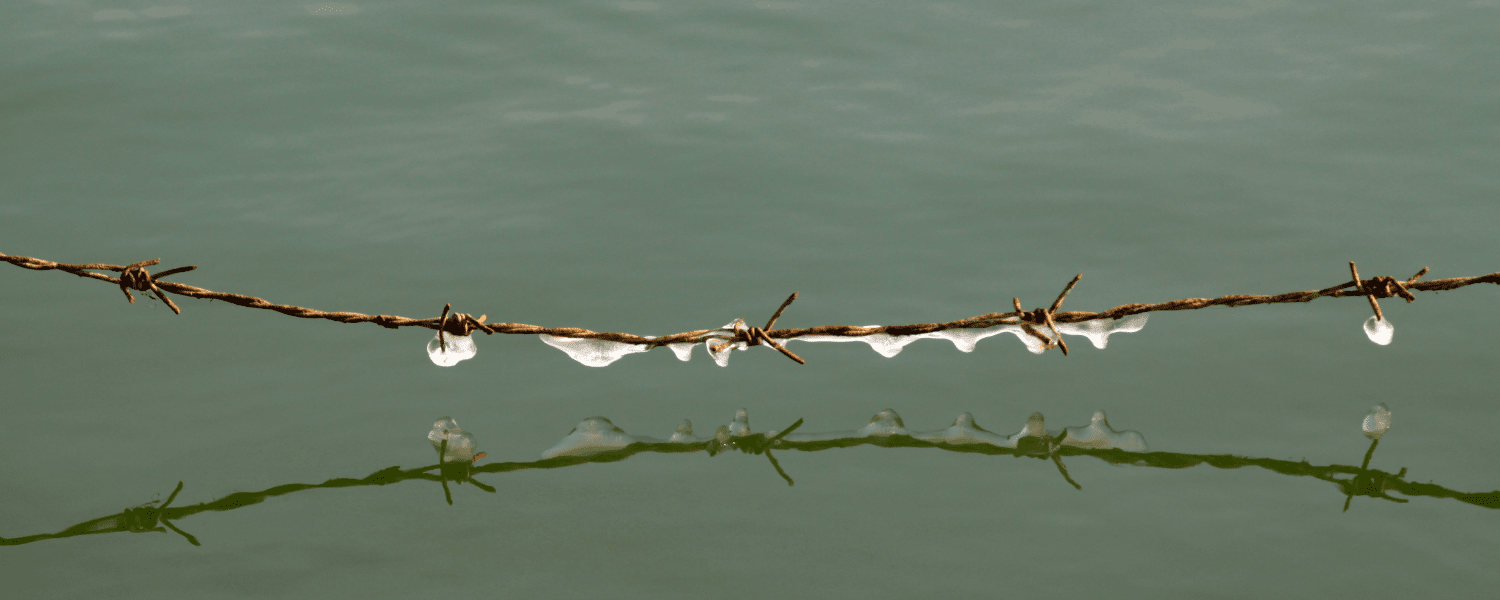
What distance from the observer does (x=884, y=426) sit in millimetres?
3295

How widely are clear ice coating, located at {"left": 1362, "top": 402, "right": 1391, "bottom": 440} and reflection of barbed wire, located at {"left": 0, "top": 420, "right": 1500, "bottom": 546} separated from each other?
46 millimetres

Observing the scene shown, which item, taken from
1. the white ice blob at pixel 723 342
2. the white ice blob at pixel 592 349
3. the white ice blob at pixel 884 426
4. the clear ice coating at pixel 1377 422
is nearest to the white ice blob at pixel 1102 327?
the white ice blob at pixel 884 426

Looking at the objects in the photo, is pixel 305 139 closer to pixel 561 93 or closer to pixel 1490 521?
pixel 561 93

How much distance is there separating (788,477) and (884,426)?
0.33m

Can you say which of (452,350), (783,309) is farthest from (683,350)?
(452,350)

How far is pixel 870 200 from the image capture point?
173 inches

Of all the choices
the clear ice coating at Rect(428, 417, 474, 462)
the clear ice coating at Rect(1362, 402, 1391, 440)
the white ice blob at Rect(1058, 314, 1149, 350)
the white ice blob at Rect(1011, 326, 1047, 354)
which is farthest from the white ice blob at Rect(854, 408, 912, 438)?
the clear ice coating at Rect(1362, 402, 1391, 440)

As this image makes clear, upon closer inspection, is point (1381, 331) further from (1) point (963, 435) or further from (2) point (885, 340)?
(2) point (885, 340)

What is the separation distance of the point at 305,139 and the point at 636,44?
5.18 feet

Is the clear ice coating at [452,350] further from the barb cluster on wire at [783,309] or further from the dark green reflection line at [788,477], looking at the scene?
the dark green reflection line at [788,477]

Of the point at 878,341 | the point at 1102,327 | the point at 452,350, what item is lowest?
the point at 452,350

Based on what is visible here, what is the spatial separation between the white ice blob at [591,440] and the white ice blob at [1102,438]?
3.79 feet

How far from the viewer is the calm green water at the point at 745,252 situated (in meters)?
2.89

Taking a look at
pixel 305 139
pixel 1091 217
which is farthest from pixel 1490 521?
pixel 305 139
